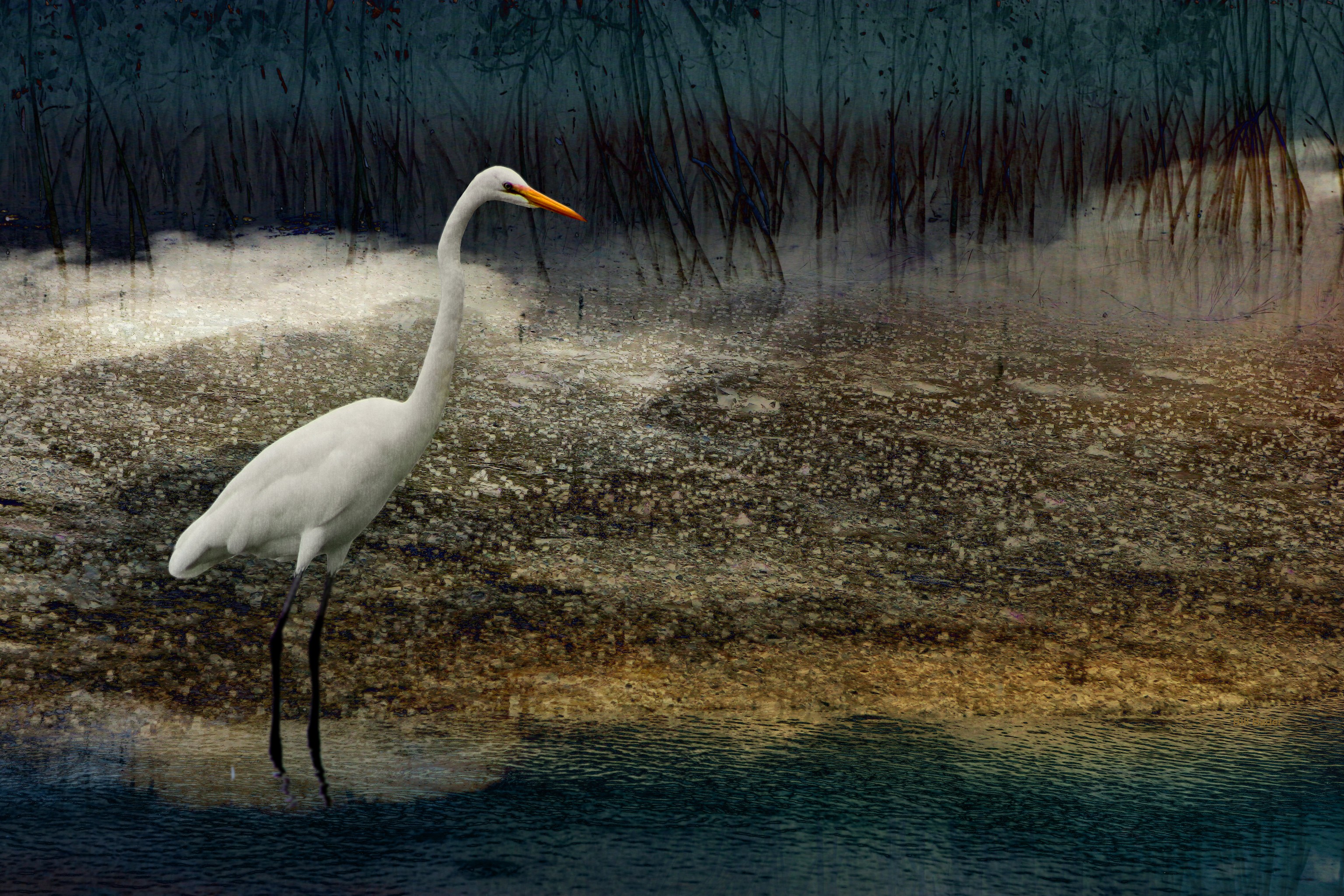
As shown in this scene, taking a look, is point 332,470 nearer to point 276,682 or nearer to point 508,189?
point 276,682

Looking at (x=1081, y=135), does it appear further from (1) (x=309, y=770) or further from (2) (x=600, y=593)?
(1) (x=309, y=770)

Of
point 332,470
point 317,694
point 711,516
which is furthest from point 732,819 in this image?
point 711,516

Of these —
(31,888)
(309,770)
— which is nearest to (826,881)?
(309,770)

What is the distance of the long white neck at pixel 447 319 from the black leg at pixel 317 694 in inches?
14.9

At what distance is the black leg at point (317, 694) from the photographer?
189cm

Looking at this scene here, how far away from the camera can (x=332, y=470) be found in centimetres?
204

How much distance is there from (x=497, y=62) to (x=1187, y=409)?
347 cm

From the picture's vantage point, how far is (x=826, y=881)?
1616 mm

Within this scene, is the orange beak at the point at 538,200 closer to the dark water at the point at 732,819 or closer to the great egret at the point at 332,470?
the great egret at the point at 332,470

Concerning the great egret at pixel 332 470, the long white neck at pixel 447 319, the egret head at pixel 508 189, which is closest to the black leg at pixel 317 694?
the great egret at pixel 332 470

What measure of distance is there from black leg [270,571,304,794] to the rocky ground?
0.07 metres

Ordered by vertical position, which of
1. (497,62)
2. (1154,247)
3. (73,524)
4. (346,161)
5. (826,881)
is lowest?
(826,881)

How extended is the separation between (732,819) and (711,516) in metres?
1.27

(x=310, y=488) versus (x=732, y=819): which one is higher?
(x=310, y=488)
